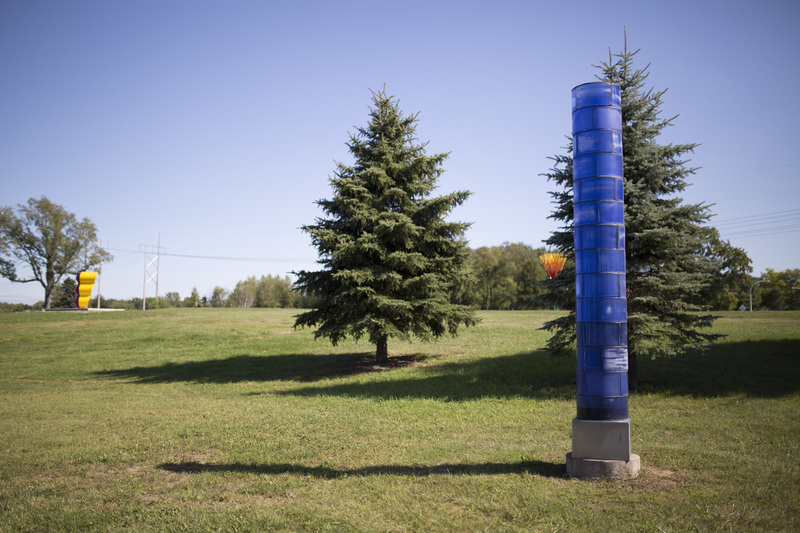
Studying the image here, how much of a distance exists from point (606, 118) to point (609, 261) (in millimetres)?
1919

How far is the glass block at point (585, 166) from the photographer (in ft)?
21.8

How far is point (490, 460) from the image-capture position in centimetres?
693

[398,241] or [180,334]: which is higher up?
[398,241]

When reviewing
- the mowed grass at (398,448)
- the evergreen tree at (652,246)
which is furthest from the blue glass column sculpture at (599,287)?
the evergreen tree at (652,246)

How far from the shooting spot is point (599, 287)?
639 centimetres

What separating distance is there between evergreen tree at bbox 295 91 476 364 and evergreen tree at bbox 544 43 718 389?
5.34 metres

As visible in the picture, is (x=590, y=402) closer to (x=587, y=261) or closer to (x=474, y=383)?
(x=587, y=261)

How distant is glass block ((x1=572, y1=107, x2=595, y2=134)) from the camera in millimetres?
6629

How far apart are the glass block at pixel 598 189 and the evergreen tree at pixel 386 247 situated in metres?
9.78

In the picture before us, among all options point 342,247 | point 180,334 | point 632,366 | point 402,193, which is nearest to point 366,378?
point 342,247

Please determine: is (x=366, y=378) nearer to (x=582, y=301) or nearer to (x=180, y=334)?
(x=582, y=301)

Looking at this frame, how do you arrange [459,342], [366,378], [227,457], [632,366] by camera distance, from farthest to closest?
1. [459,342]
2. [366,378]
3. [632,366]
4. [227,457]

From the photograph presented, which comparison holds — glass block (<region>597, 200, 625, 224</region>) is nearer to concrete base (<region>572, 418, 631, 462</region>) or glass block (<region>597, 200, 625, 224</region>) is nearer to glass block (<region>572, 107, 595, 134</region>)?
glass block (<region>572, 107, 595, 134</region>)

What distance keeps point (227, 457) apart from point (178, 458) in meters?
0.76
